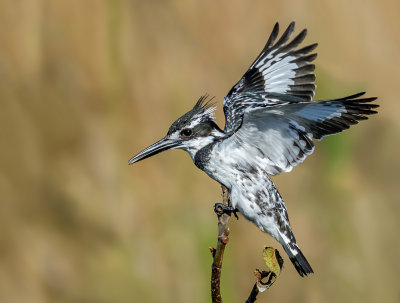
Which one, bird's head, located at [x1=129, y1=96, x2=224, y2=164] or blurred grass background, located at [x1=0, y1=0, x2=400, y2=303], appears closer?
bird's head, located at [x1=129, y1=96, x2=224, y2=164]

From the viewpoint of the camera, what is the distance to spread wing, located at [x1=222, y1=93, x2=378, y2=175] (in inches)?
58.1

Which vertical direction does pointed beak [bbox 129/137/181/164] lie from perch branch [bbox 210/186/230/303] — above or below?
above

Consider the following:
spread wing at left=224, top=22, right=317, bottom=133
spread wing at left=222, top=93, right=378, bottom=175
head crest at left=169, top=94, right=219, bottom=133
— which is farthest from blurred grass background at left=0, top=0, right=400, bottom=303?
spread wing at left=222, top=93, right=378, bottom=175

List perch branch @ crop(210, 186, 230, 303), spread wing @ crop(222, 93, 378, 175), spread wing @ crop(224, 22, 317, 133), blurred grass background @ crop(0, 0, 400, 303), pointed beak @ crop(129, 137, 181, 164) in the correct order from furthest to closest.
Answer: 1. blurred grass background @ crop(0, 0, 400, 303)
2. spread wing @ crop(224, 22, 317, 133)
3. pointed beak @ crop(129, 137, 181, 164)
4. spread wing @ crop(222, 93, 378, 175)
5. perch branch @ crop(210, 186, 230, 303)

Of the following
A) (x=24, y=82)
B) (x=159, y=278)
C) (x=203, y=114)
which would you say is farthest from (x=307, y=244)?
(x=24, y=82)

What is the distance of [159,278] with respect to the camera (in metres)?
2.50

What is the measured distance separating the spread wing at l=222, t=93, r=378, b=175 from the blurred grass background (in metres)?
0.92

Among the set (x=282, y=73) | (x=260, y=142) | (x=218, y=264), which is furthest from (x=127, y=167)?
(x=218, y=264)

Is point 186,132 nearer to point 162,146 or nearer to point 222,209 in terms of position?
point 162,146

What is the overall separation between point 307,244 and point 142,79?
870 millimetres

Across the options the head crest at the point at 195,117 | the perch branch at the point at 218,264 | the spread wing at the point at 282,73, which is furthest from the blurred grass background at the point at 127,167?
the perch branch at the point at 218,264

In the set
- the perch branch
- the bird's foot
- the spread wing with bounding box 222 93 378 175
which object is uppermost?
the spread wing with bounding box 222 93 378 175

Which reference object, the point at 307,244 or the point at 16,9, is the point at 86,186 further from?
the point at 307,244

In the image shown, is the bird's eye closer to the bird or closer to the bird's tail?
the bird
